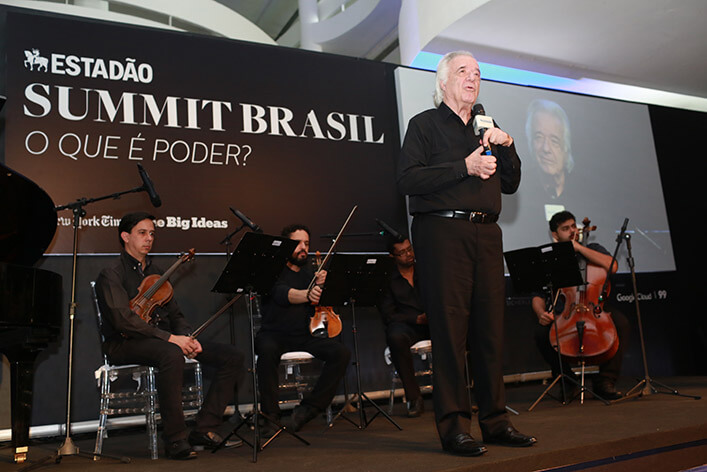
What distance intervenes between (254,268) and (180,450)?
3.29ft

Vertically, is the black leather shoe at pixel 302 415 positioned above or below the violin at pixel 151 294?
below

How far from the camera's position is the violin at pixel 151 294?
3.68 metres

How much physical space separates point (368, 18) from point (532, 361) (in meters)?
5.21

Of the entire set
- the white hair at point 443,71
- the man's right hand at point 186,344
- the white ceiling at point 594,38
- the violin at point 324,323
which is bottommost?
the man's right hand at point 186,344

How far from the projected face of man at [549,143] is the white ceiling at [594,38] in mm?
684

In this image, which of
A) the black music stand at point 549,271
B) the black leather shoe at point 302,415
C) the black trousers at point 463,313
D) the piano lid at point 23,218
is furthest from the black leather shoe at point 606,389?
the piano lid at point 23,218

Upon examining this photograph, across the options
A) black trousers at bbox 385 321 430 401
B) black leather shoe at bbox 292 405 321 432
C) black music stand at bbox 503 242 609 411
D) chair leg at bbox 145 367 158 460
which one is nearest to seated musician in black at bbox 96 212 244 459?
chair leg at bbox 145 367 158 460

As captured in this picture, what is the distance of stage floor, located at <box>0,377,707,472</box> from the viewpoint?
2.56m

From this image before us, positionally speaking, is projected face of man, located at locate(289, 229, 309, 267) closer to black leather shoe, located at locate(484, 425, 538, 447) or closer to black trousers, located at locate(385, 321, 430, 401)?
black trousers, located at locate(385, 321, 430, 401)

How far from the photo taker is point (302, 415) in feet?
13.5

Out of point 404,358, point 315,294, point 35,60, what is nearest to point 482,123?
point 315,294

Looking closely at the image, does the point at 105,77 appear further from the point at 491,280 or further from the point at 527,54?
the point at 527,54

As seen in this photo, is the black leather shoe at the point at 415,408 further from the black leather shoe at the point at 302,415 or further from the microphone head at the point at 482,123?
the microphone head at the point at 482,123

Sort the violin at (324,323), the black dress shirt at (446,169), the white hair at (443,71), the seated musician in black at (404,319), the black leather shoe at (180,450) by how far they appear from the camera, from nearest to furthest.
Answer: the black dress shirt at (446,169)
the white hair at (443,71)
the black leather shoe at (180,450)
the violin at (324,323)
the seated musician in black at (404,319)
